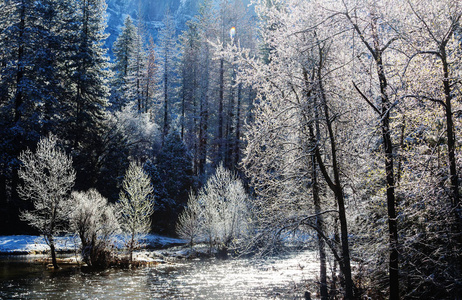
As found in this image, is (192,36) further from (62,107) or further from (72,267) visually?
(72,267)

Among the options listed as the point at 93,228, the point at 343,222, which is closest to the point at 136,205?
the point at 93,228

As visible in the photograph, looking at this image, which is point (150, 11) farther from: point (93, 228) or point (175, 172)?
point (93, 228)

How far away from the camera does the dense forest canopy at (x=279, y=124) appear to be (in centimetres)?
676

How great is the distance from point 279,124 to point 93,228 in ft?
55.3

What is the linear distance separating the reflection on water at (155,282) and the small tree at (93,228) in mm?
1465

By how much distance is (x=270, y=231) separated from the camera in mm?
8094

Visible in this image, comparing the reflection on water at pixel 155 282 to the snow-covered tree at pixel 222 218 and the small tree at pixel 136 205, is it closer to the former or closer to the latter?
the small tree at pixel 136 205

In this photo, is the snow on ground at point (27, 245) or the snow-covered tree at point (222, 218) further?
the snow-covered tree at point (222, 218)

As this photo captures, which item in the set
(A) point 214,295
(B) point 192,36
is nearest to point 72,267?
(A) point 214,295

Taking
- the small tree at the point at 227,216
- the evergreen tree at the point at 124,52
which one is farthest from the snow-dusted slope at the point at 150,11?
the small tree at the point at 227,216

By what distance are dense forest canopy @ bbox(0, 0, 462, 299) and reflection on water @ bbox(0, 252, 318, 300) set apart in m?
2.02

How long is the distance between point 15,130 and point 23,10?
11.2m

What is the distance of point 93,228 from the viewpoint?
835 inches

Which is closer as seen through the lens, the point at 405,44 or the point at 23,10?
the point at 405,44
